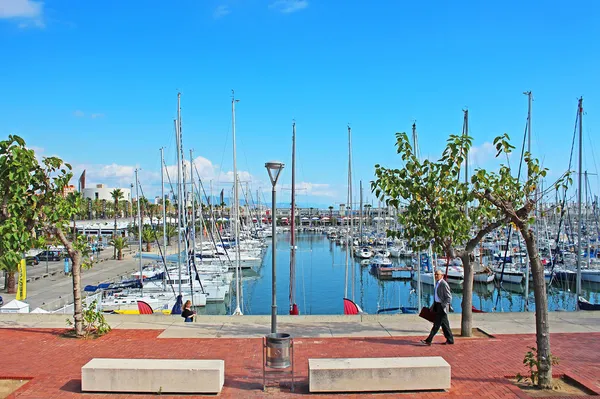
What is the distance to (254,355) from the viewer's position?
10680mm

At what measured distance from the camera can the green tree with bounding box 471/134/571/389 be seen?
28.0 feet

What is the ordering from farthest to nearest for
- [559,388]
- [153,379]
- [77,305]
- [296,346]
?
1. [77,305]
2. [296,346]
3. [559,388]
4. [153,379]

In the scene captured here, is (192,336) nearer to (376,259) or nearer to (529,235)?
(529,235)

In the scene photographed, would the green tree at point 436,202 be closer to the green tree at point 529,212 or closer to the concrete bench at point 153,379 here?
the green tree at point 529,212

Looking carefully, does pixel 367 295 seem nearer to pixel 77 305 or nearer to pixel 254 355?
pixel 77 305

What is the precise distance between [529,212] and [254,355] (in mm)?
6119

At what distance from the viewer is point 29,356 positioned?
10594 mm

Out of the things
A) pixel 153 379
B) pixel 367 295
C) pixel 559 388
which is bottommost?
pixel 367 295

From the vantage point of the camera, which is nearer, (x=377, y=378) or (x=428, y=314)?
(x=377, y=378)

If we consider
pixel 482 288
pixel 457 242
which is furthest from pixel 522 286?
pixel 457 242

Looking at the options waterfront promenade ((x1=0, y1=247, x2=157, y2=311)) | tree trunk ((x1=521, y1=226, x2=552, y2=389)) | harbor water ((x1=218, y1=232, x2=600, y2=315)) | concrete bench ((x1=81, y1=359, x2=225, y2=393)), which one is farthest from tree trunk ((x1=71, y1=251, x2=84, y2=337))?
harbor water ((x1=218, y1=232, x2=600, y2=315))

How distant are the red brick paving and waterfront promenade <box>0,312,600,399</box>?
0.02 m

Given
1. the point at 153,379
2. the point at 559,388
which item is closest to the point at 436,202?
the point at 559,388

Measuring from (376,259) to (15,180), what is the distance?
5158 cm
